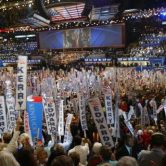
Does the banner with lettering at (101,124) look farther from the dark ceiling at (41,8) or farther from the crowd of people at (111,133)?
the dark ceiling at (41,8)

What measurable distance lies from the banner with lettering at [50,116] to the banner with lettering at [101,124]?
1384 mm

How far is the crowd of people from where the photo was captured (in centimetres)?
505

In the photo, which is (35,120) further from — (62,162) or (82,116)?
(62,162)

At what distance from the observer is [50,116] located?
411 inches

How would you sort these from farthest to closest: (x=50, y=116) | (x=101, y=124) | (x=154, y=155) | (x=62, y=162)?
Answer: (x=50, y=116)
(x=101, y=124)
(x=154, y=155)
(x=62, y=162)

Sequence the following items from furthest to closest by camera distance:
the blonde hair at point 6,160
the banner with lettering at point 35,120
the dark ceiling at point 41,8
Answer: the dark ceiling at point 41,8 → the banner with lettering at point 35,120 → the blonde hair at point 6,160

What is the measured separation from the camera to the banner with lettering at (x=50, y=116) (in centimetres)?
1005

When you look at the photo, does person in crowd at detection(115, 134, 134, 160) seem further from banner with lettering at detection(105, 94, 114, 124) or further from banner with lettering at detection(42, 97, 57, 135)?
banner with lettering at detection(105, 94, 114, 124)

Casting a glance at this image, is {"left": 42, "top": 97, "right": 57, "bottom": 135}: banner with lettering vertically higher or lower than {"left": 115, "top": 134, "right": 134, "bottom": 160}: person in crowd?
higher

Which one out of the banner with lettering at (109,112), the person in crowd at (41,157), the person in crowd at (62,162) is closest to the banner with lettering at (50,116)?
Result: the banner with lettering at (109,112)

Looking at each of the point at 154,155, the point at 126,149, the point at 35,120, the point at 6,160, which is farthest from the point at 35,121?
the point at 154,155

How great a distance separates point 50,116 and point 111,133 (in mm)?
1715

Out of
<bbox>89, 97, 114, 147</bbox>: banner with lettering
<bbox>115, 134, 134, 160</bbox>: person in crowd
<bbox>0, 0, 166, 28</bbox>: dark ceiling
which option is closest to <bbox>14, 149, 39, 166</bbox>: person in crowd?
<bbox>115, 134, 134, 160</bbox>: person in crowd

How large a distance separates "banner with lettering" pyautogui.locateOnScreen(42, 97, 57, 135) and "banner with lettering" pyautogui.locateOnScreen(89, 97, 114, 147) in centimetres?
138
